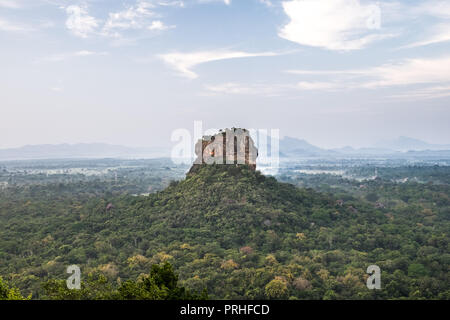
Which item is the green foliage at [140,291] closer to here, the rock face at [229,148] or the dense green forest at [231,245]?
the dense green forest at [231,245]

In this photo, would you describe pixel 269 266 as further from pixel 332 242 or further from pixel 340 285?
pixel 332 242

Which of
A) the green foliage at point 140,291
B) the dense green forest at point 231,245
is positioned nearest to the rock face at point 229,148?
the dense green forest at point 231,245

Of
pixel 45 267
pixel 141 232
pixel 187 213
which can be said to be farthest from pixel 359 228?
pixel 45 267

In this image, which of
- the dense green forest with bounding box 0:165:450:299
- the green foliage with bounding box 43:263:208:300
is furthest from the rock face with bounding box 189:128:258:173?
the green foliage with bounding box 43:263:208:300

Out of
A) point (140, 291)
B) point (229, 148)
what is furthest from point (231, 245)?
point (140, 291)

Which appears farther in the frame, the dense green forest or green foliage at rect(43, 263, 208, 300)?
the dense green forest

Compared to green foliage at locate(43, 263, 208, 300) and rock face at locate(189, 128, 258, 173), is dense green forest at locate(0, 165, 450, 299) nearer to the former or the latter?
green foliage at locate(43, 263, 208, 300)

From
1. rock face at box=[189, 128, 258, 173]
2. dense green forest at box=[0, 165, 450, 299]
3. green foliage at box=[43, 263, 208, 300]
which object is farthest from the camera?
rock face at box=[189, 128, 258, 173]
